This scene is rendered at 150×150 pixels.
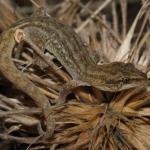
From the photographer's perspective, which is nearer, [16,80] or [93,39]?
[16,80]

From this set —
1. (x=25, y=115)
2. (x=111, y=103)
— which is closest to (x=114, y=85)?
(x=111, y=103)

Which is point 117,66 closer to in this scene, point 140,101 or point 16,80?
point 140,101

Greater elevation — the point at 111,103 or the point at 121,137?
the point at 111,103

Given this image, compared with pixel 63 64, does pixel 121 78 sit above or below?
below

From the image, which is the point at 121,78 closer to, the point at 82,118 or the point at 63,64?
the point at 82,118

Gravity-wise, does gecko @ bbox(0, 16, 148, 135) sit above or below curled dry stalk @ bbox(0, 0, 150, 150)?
above

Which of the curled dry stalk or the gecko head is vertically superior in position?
the gecko head

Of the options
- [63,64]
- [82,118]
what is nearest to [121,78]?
[82,118]
